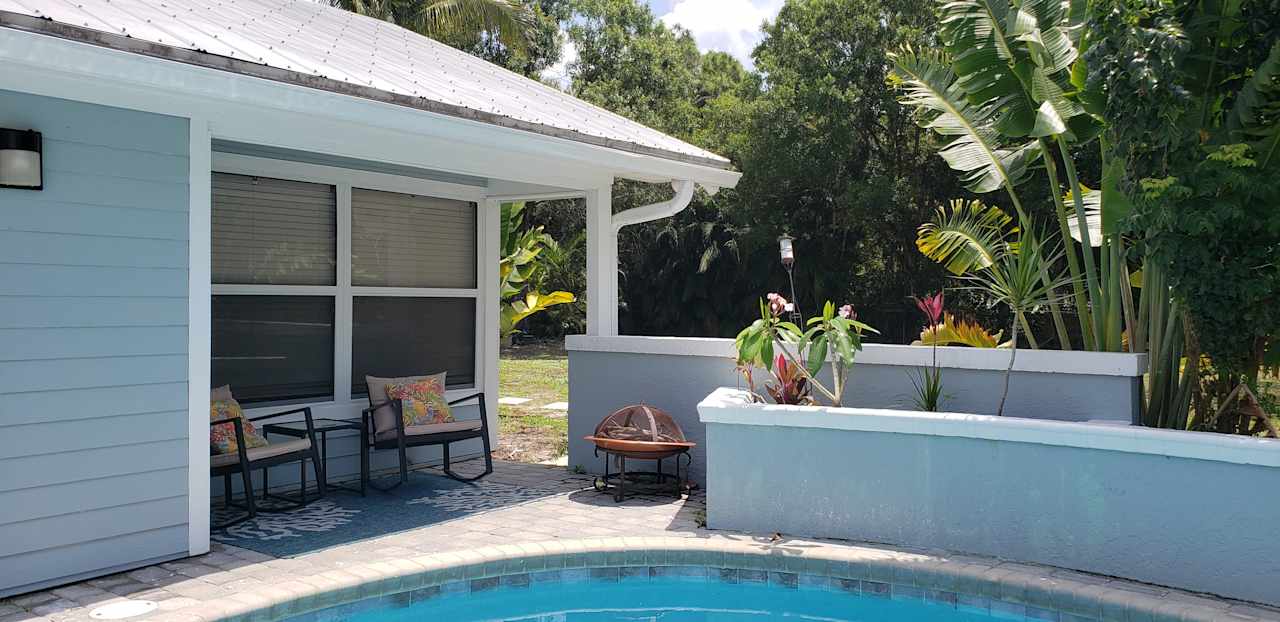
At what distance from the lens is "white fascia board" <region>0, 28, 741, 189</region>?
3924mm

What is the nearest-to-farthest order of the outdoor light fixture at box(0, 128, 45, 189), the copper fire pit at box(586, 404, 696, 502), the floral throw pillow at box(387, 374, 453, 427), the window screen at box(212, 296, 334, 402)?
1. the outdoor light fixture at box(0, 128, 45, 189)
2. the copper fire pit at box(586, 404, 696, 502)
3. the window screen at box(212, 296, 334, 402)
4. the floral throw pillow at box(387, 374, 453, 427)

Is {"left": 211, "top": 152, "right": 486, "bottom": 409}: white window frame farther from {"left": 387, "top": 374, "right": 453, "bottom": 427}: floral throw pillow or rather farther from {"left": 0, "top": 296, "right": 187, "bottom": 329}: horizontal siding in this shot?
{"left": 0, "top": 296, "right": 187, "bottom": 329}: horizontal siding

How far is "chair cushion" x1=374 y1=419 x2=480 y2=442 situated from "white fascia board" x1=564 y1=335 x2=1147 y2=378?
62.3 inches

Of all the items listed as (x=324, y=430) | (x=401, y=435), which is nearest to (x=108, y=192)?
(x=324, y=430)

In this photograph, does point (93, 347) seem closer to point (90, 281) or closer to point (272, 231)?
point (90, 281)

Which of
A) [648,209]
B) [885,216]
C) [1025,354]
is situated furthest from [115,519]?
[885,216]

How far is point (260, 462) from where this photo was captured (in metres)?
5.95

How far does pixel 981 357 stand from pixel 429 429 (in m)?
3.92

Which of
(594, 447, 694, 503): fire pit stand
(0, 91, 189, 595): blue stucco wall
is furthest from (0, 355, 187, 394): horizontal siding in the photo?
(594, 447, 694, 503): fire pit stand

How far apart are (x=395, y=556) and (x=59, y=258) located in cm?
225

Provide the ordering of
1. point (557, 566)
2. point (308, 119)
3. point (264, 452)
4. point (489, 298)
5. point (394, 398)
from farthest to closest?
point (489, 298), point (394, 398), point (264, 452), point (308, 119), point (557, 566)

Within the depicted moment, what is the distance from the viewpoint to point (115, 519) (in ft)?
15.6

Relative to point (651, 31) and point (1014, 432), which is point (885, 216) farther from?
point (1014, 432)

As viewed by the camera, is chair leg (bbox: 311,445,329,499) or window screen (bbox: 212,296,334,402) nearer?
chair leg (bbox: 311,445,329,499)
